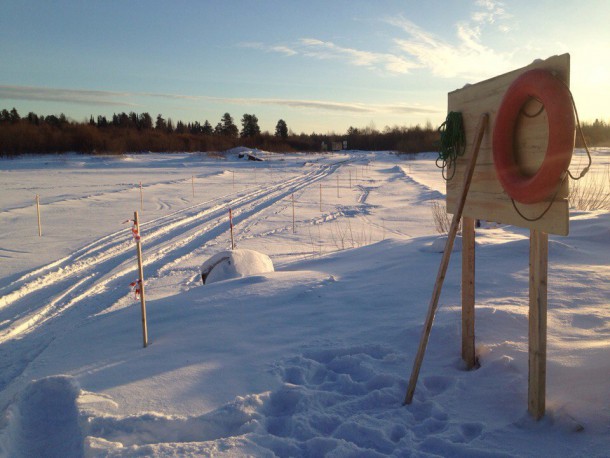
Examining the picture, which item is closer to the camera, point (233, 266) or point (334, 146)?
point (233, 266)

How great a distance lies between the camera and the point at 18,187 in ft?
82.5

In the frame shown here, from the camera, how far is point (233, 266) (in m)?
7.80

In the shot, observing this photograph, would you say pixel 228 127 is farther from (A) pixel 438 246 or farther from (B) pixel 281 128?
(A) pixel 438 246

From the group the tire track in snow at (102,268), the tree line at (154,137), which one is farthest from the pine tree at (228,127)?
the tire track in snow at (102,268)

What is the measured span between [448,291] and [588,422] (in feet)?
8.80

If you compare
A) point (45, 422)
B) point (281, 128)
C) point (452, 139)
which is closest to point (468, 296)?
point (452, 139)

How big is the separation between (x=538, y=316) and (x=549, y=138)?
3.46 feet

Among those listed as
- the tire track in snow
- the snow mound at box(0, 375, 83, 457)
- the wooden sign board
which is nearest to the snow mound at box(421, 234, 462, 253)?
the wooden sign board

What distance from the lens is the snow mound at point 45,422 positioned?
3170mm

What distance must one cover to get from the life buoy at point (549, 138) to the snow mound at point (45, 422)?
322cm

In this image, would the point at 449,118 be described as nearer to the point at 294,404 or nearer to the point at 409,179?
the point at 294,404

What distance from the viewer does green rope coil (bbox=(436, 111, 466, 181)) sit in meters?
3.73

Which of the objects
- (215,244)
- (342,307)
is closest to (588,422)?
(342,307)

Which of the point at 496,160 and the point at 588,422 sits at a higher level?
the point at 496,160
